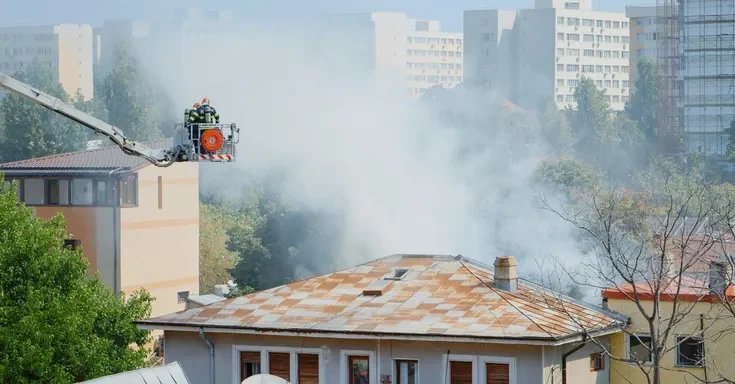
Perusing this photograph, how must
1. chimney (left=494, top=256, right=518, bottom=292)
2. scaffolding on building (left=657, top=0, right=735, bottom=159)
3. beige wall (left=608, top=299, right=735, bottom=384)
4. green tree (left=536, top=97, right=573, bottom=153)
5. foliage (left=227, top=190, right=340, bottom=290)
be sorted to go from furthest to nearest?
green tree (left=536, top=97, right=573, bottom=153) < scaffolding on building (left=657, top=0, right=735, bottom=159) < foliage (left=227, top=190, right=340, bottom=290) < chimney (left=494, top=256, right=518, bottom=292) < beige wall (left=608, top=299, right=735, bottom=384)

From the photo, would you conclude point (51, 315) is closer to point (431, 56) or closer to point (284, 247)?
point (284, 247)

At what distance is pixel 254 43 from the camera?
9069cm

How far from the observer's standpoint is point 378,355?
27375 mm

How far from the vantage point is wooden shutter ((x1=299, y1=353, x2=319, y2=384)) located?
28016 mm

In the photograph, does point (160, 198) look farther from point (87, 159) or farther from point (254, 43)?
point (254, 43)

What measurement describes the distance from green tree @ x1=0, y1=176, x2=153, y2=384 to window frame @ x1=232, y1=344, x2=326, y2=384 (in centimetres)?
469

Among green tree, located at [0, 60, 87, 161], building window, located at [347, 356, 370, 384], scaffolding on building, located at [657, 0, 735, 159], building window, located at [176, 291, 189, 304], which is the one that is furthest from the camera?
scaffolding on building, located at [657, 0, 735, 159]

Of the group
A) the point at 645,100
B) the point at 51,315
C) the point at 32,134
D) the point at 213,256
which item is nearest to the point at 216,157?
the point at 51,315

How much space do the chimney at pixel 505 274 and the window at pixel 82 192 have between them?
2670 cm

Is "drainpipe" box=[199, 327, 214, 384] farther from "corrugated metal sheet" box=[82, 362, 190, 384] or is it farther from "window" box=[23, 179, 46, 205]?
"window" box=[23, 179, 46, 205]

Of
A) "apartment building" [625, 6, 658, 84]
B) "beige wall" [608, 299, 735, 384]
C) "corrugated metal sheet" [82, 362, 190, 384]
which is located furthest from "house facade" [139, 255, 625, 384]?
"apartment building" [625, 6, 658, 84]

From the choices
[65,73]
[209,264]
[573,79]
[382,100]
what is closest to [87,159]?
[209,264]

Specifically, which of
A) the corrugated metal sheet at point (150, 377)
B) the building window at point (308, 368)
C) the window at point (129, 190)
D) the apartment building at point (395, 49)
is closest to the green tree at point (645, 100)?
the apartment building at point (395, 49)

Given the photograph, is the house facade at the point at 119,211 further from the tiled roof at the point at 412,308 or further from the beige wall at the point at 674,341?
the beige wall at the point at 674,341
